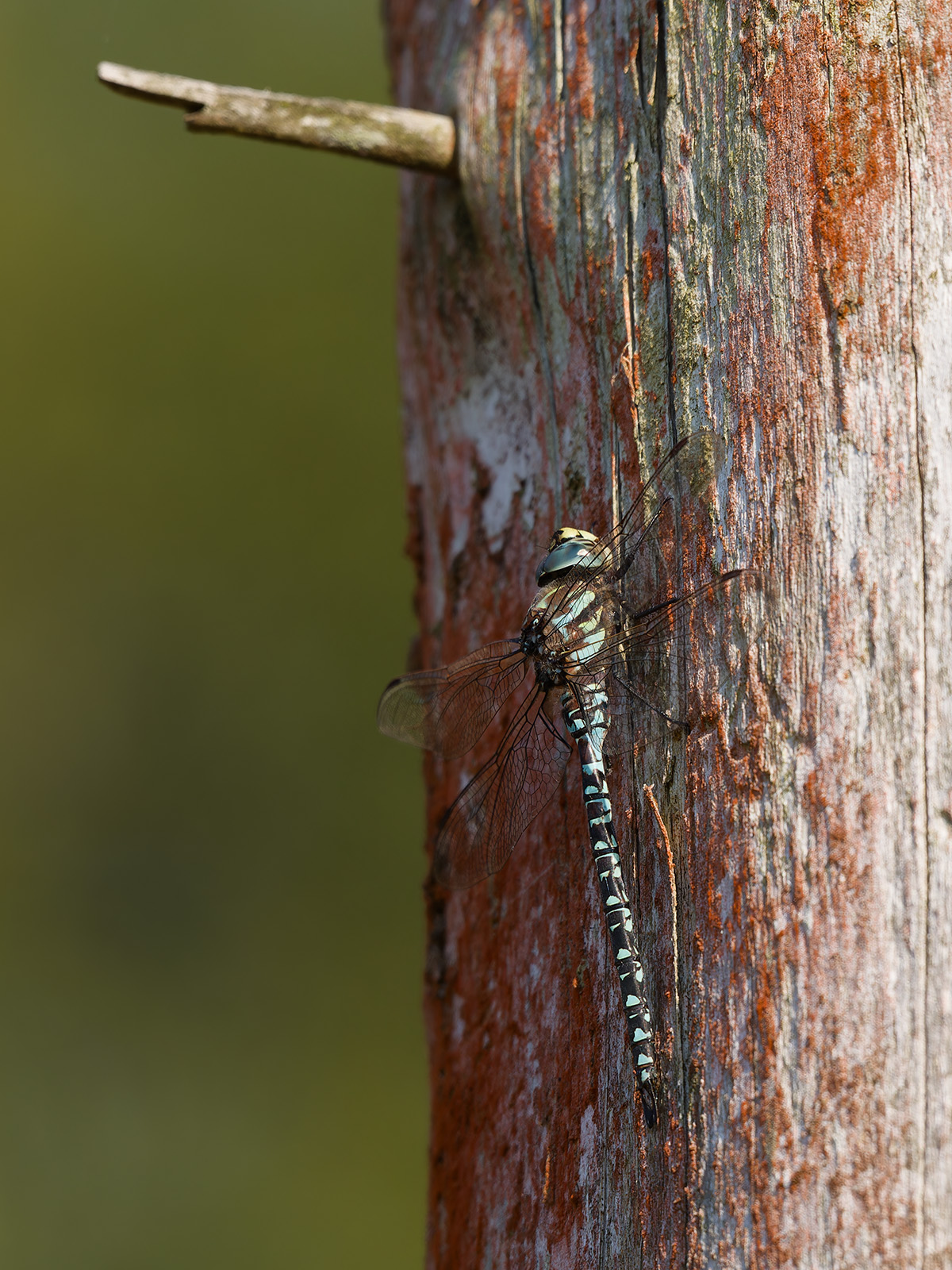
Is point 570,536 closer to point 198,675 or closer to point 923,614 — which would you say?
point 923,614

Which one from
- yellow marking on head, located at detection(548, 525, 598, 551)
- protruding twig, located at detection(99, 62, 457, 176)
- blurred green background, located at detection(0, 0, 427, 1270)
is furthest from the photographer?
blurred green background, located at detection(0, 0, 427, 1270)

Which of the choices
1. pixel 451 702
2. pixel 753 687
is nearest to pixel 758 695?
pixel 753 687

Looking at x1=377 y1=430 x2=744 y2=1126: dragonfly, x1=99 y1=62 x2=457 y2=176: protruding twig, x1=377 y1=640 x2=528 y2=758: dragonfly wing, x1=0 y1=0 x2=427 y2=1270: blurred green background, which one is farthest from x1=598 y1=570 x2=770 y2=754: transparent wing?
x1=0 y1=0 x2=427 y2=1270: blurred green background

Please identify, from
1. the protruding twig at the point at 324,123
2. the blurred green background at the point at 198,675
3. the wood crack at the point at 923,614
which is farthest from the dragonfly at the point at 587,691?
the blurred green background at the point at 198,675

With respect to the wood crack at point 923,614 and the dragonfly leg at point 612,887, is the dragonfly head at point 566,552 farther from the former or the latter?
the wood crack at point 923,614

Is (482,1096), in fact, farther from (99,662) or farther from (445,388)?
(99,662)

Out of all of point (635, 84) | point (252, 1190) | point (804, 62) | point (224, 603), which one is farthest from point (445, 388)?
point (252, 1190)

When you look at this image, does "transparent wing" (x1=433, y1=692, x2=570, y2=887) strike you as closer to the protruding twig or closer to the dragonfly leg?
the dragonfly leg

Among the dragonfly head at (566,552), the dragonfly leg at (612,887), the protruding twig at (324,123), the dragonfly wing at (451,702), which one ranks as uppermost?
the protruding twig at (324,123)
